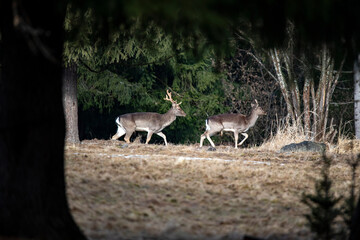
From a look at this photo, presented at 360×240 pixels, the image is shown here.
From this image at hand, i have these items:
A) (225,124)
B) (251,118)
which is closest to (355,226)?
(225,124)

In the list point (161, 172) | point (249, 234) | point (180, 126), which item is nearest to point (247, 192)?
point (161, 172)

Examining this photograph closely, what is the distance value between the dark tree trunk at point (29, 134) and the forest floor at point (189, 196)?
30.9 inches

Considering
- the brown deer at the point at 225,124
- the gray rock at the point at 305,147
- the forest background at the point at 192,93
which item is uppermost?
the forest background at the point at 192,93

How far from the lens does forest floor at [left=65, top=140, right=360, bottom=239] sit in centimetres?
591

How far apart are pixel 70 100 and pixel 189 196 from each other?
839 cm

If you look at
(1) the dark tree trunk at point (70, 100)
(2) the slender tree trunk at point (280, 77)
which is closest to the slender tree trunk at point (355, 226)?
(1) the dark tree trunk at point (70, 100)

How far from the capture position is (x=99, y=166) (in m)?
8.89

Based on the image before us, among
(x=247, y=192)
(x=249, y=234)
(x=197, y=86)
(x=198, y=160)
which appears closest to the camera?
(x=249, y=234)

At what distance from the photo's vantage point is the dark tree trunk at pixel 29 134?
15.7 ft

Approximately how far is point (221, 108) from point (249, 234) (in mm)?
16605

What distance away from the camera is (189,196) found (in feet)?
24.1

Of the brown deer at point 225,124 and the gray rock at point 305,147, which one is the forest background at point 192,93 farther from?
the gray rock at point 305,147

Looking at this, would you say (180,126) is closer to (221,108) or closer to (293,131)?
(221,108)

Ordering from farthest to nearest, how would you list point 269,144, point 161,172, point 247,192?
point 269,144, point 161,172, point 247,192
